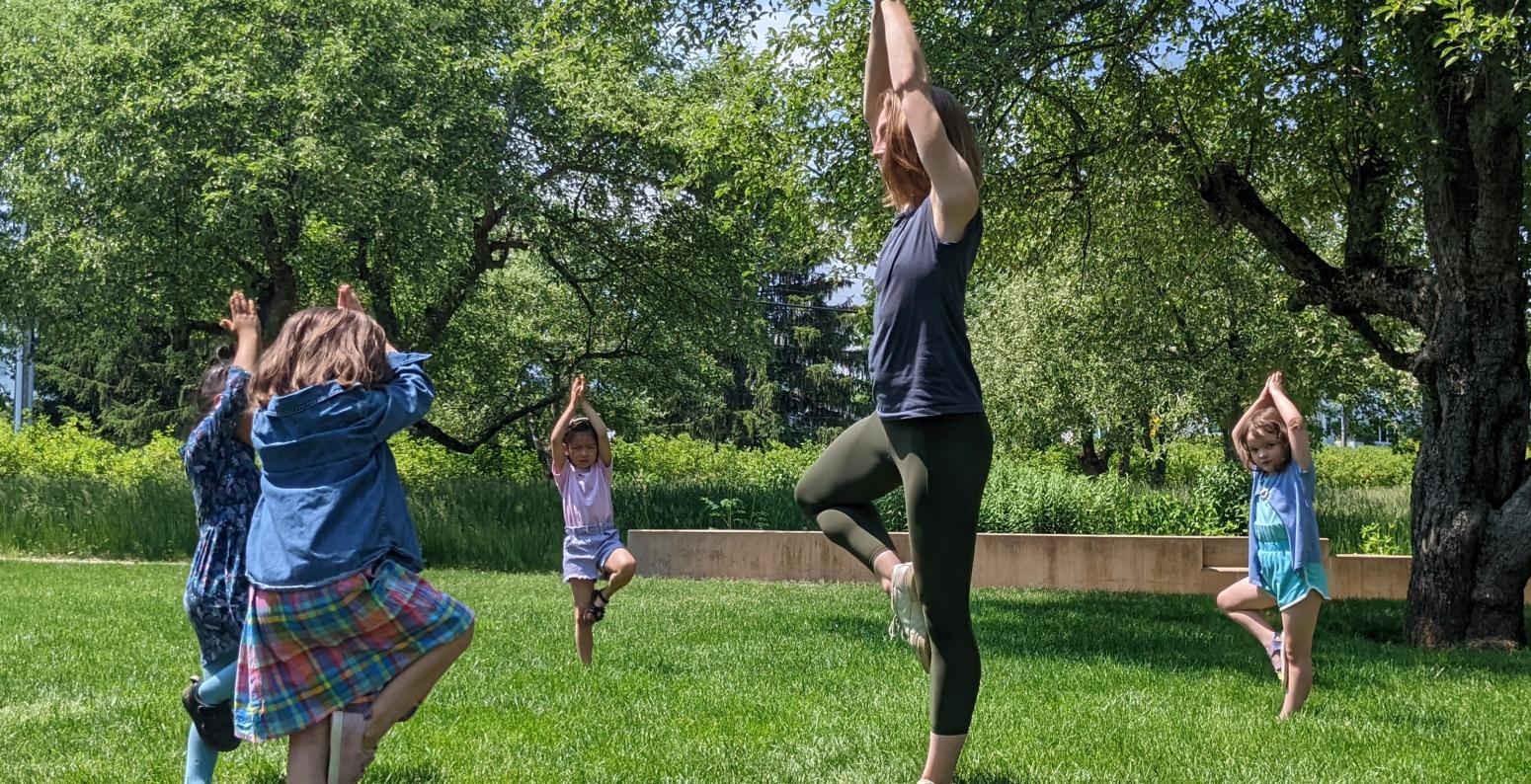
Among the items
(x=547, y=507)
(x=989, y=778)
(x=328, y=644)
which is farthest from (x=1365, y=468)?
(x=328, y=644)

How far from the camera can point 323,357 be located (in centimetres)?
349

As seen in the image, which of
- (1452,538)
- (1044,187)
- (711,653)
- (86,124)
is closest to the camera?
(711,653)

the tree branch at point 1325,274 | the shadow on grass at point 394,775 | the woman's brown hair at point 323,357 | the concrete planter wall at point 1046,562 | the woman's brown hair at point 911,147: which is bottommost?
the concrete planter wall at point 1046,562

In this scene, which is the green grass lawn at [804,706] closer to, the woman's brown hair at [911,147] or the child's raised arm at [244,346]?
the child's raised arm at [244,346]

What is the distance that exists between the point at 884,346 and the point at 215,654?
2.38 metres

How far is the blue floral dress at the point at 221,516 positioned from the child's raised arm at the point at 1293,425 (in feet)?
14.4

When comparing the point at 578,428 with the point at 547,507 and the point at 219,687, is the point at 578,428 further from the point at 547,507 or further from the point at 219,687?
the point at 547,507

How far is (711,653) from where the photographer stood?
319 inches

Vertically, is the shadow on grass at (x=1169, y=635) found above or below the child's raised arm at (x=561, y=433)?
below

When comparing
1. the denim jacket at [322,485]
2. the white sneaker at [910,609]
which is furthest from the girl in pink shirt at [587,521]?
the denim jacket at [322,485]

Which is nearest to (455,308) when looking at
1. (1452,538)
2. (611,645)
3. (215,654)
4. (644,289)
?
(644,289)

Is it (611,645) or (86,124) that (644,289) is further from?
(611,645)

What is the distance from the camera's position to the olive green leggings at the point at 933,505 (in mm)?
3586

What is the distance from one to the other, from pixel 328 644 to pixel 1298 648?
446cm
